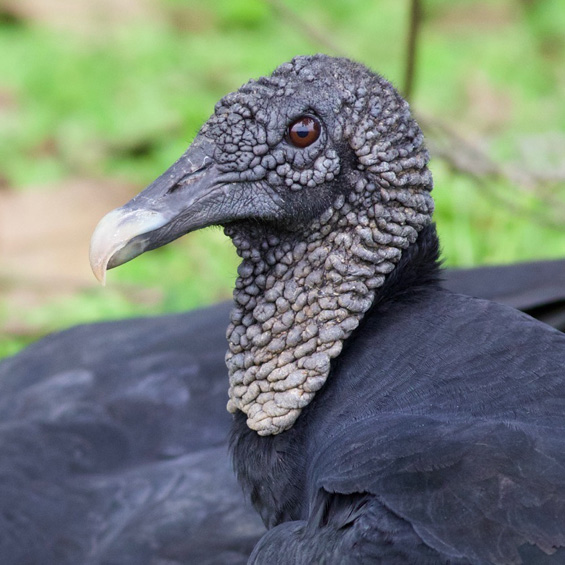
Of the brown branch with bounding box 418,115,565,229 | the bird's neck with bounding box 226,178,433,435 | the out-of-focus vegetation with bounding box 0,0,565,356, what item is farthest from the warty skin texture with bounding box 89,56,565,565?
the brown branch with bounding box 418,115,565,229

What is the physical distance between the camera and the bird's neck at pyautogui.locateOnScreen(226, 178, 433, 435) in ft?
7.23

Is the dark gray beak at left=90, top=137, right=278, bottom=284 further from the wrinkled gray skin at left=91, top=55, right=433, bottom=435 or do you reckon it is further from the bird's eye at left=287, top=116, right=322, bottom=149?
the bird's eye at left=287, top=116, right=322, bottom=149

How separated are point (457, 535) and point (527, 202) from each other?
3.31m

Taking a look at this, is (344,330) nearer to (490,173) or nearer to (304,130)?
(304,130)

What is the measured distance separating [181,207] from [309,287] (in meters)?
0.34

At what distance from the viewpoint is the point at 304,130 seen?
7.13 feet

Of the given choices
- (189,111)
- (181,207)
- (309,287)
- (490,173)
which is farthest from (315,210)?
(189,111)

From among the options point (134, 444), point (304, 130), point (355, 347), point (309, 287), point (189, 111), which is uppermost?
point (304, 130)

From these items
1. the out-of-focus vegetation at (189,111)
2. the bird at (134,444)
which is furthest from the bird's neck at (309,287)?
the out-of-focus vegetation at (189,111)

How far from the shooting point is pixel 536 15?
719 cm

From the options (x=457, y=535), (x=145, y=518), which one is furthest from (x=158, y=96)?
(x=457, y=535)

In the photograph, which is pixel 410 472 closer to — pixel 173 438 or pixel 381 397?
pixel 381 397

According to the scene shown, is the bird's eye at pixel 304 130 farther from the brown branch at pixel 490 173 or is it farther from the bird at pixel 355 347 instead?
the brown branch at pixel 490 173

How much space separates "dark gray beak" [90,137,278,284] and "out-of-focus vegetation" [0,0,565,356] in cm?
180
